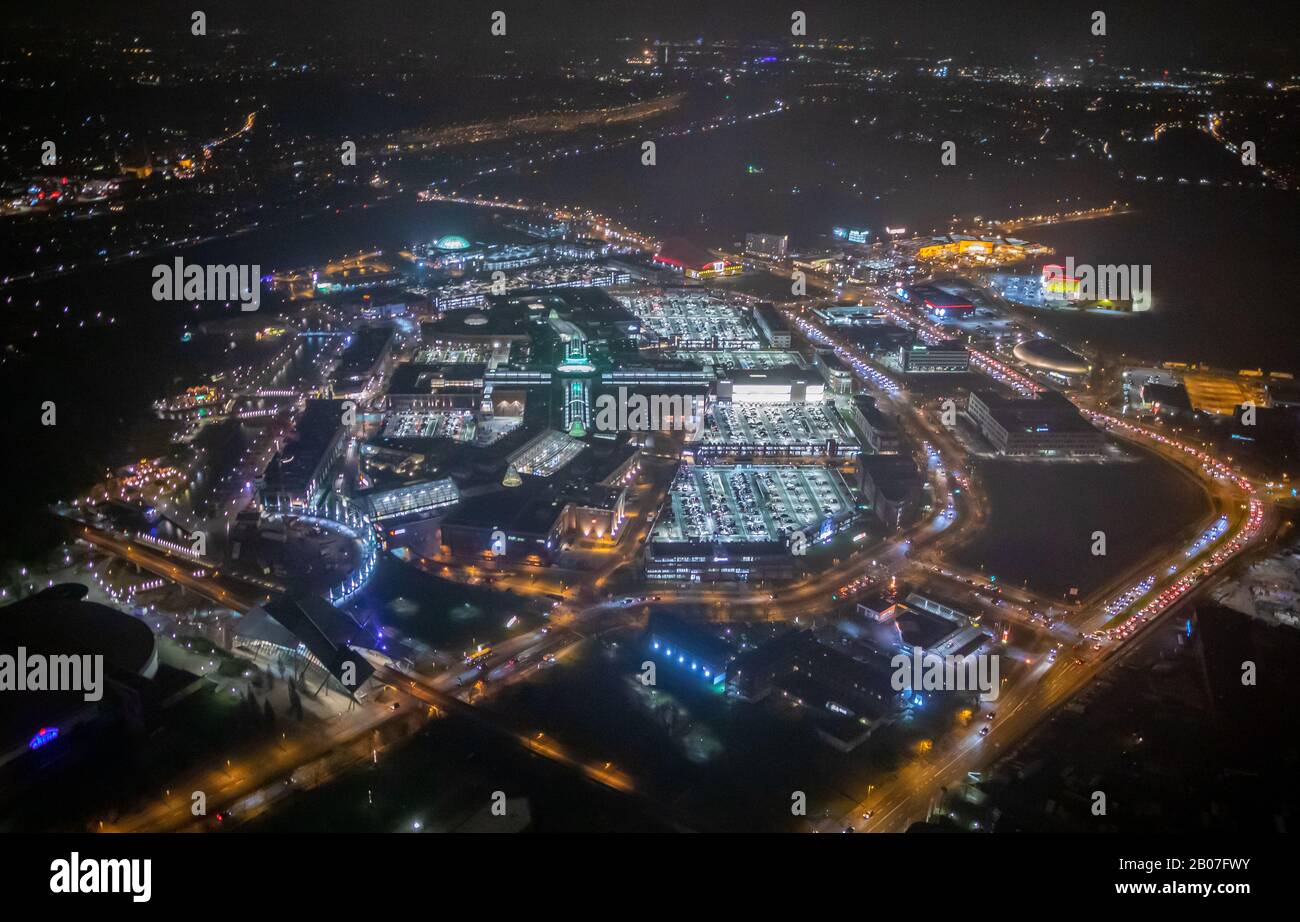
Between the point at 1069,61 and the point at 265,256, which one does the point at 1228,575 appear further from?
the point at 1069,61

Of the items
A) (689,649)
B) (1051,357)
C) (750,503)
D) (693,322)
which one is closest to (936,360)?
(1051,357)

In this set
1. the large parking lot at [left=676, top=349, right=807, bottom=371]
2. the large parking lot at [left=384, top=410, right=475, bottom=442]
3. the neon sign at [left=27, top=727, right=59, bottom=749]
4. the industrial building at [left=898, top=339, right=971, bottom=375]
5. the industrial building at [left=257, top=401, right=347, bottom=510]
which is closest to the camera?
the neon sign at [left=27, top=727, right=59, bottom=749]

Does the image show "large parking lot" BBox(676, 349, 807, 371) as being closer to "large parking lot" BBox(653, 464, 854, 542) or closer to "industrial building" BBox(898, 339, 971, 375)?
"industrial building" BBox(898, 339, 971, 375)

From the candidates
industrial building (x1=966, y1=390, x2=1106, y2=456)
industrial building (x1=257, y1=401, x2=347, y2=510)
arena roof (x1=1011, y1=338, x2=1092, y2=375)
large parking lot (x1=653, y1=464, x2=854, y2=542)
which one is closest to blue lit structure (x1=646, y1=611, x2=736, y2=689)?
large parking lot (x1=653, y1=464, x2=854, y2=542)

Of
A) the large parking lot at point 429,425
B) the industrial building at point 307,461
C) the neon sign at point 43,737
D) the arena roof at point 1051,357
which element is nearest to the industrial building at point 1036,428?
the arena roof at point 1051,357

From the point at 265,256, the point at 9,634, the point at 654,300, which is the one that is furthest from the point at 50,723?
the point at 265,256

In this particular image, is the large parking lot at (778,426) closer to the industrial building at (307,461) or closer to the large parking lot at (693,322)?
the large parking lot at (693,322)

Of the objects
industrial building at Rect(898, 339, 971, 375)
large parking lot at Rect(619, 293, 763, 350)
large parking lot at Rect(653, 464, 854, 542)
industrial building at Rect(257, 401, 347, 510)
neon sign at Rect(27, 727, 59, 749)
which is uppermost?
large parking lot at Rect(619, 293, 763, 350)
